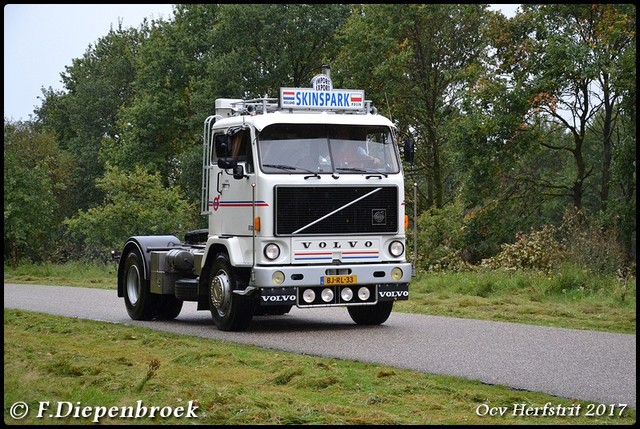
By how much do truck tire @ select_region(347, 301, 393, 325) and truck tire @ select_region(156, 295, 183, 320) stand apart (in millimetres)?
3190

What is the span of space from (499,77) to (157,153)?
25.1 meters

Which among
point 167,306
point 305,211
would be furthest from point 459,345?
point 167,306

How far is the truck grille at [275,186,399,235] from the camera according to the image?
15.7 metres

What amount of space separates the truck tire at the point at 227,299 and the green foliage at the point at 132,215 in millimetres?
20280

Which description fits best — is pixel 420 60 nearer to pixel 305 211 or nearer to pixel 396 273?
pixel 396 273

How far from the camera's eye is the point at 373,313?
16.8m

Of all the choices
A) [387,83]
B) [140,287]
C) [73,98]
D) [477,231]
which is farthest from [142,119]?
[140,287]

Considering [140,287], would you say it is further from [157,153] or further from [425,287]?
[157,153]

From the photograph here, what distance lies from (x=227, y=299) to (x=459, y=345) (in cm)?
396

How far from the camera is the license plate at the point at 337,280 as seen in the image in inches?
623

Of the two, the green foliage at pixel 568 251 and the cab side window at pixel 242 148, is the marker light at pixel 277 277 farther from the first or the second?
the green foliage at pixel 568 251

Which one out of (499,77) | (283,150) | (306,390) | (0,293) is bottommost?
(306,390)

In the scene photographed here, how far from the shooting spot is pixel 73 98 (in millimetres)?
74062

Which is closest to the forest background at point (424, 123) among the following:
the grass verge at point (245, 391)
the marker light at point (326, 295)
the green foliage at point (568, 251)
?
the green foliage at point (568, 251)
